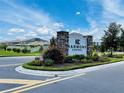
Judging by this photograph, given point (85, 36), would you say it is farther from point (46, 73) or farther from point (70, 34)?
point (46, 73)

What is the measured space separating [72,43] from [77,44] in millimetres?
709

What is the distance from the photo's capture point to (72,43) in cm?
2834

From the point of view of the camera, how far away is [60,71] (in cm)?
1775

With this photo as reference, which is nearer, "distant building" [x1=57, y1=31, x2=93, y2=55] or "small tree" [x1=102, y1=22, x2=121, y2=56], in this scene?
"distant building" [x1=57, y1=31, x2=93, y2=55]

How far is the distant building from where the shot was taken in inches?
1085

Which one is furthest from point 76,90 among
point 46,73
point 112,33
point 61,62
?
point 112,33

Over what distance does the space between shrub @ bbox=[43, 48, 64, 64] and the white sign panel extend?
16.6 ft

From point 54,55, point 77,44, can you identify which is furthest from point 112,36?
point 54,55

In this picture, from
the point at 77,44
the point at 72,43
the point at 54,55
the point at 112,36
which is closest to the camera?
the point at 54,55

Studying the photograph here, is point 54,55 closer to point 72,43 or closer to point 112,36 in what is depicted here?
point 72,43

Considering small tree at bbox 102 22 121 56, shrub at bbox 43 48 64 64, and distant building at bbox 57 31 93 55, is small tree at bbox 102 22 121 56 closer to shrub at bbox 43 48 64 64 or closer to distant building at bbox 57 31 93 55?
distant building at bbox 57 31 93 55

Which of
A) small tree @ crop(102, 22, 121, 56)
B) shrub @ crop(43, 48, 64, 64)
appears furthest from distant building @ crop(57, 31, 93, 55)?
small tree @ crop(102, 22, 121, 56)

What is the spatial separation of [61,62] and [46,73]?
249 inches

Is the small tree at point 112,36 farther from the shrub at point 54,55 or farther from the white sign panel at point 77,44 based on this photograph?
the shrub at point 54,55
